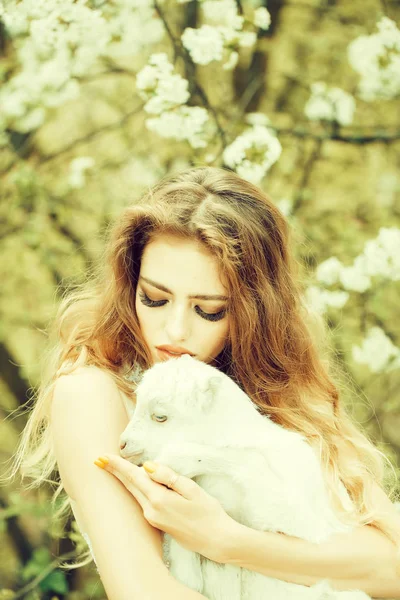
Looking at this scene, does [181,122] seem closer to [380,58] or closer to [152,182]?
[152,182]

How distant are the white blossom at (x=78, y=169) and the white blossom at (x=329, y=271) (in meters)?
1.52

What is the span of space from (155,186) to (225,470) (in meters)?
1.25

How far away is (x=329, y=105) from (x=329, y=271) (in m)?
1.14

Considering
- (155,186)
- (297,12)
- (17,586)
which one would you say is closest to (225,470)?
(155,186)

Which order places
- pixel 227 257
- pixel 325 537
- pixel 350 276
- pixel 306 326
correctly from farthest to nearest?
pixel 350 276, pixel 306 326, pixel 227 257, pixel 325 537

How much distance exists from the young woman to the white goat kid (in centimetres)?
5

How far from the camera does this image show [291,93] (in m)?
4.76

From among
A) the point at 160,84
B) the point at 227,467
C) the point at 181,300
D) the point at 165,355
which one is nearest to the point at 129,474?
the point at 227,467

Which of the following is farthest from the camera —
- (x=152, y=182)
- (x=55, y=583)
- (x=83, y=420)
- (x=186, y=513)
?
(x=55, y=583)

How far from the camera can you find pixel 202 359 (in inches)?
94.7

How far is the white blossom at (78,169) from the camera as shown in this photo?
4.25 metres

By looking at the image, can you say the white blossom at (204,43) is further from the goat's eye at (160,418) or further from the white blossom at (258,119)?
the goat's eye at (160,418)

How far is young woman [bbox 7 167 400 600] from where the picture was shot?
196cm

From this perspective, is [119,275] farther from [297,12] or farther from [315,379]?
[297,12]
